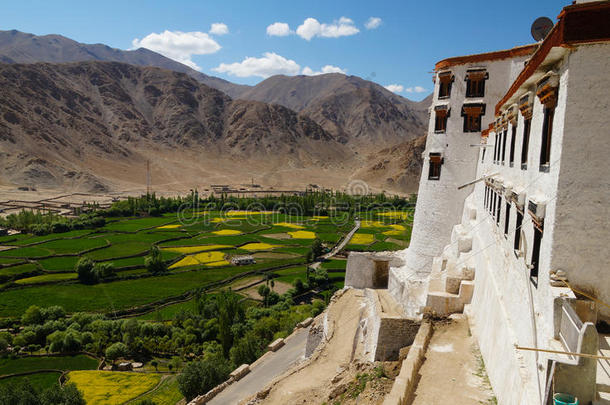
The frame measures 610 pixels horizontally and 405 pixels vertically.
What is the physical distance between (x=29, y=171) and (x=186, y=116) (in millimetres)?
67702

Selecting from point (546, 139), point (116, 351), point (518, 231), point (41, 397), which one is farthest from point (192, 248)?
point (546, 139)

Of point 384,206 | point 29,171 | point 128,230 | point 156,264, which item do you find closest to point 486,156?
point 156,264

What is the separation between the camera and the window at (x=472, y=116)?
15.1 meters

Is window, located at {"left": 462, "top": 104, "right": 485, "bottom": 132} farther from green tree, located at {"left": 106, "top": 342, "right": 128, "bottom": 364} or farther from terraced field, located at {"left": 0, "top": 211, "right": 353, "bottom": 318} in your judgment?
terraced field, located at {"left": 0, "top": 211, "right": 353, "bottom": 318}

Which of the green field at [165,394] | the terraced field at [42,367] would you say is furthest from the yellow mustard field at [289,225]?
the green field at [165,394]

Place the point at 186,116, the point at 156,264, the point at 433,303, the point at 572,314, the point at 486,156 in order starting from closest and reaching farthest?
the point at 572,314
the point at 433,303
the point at 486,156
the point at 156,264
the point at 186,116

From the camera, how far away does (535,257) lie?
6.52 metres

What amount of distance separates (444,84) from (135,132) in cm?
13559

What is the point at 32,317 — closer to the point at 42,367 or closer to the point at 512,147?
the point at 42,367

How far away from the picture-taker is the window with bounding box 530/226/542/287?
6.38 metres

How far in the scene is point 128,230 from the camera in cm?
6219

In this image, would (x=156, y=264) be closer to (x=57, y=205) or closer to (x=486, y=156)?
(x=486, y=156)

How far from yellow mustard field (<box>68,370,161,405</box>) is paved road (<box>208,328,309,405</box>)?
7220 millimetres

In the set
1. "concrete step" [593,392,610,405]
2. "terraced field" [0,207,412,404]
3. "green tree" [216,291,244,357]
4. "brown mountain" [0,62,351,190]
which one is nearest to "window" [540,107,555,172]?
"concrete step" [593,392,610,405]
